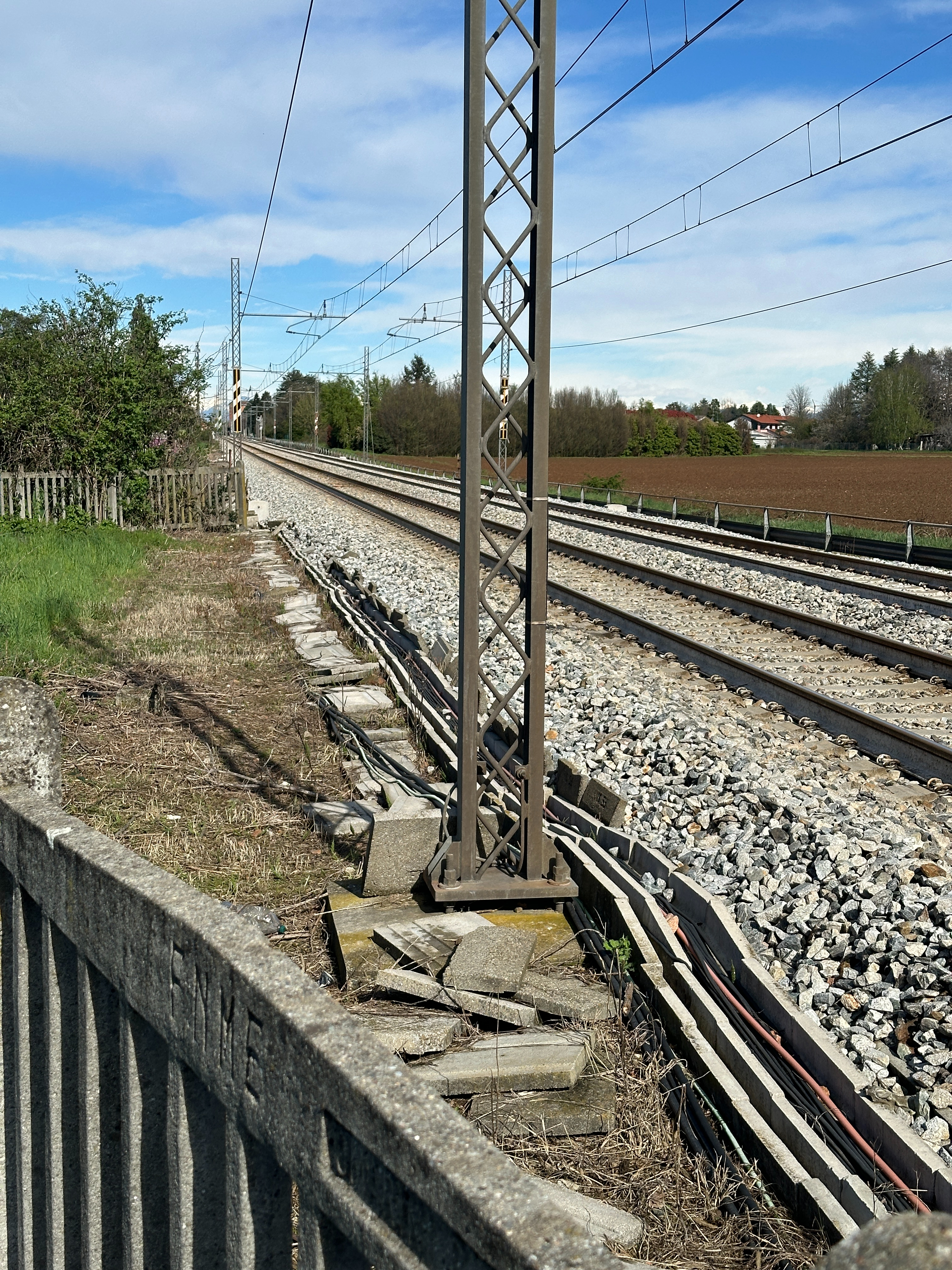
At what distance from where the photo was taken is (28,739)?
97.9 inches

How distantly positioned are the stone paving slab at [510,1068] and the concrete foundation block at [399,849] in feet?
5.46

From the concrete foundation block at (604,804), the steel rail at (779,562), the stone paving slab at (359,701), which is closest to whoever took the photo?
the concrete foundation block at (604,804)

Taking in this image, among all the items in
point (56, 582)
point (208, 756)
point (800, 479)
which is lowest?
point (208, 756)

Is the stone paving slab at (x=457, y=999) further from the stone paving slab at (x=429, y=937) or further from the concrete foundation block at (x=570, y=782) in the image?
the concrete foundation block at (x=570, y=782)

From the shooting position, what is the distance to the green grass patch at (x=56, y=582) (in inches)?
429

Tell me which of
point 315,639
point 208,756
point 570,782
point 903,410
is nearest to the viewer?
point 570,782

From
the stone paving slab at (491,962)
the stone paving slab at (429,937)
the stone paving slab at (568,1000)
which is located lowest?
the stone paving slab at (568,1000)

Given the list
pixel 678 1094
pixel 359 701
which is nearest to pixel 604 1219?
pixel 678 1094

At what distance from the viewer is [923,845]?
22.3 feet

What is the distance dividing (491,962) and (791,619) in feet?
36.5

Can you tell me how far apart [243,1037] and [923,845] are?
20.3 ft

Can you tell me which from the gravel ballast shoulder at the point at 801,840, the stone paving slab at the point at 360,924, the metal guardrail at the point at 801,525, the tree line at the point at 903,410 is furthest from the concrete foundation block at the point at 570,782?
the tree line at the point at 903,410

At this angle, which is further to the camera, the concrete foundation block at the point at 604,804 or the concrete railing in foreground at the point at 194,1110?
the concrete foundation block at the point at 604,804

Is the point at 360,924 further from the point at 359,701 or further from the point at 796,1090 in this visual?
the point at 359,701
